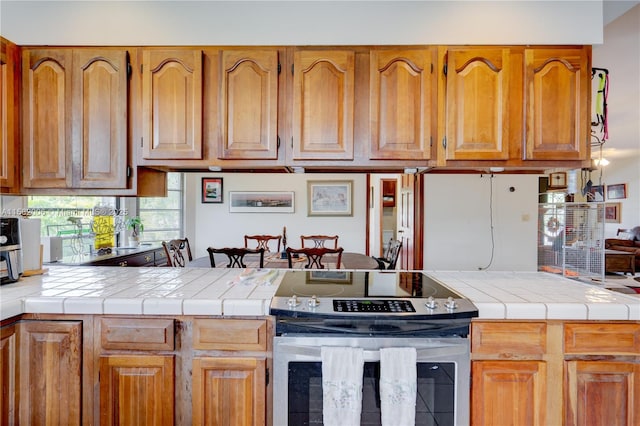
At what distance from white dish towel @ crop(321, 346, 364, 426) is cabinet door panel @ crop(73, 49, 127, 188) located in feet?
4.52

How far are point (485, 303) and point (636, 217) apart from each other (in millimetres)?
9397

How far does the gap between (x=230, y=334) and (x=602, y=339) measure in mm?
1503

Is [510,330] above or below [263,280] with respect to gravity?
below

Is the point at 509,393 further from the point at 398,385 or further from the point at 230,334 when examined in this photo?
the point at 230,334

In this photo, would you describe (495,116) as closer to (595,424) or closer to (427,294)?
(427,294)

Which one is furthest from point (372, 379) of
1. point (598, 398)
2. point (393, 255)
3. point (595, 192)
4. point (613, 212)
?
point (613, 212)

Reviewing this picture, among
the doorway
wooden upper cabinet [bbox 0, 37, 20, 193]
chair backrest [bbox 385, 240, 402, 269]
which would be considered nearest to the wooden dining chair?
chair backrest [bbox 385, 240, 402, 269]

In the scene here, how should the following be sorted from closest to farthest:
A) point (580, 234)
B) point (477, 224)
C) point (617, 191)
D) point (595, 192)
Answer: point (580, 234), point (595, 192), point (477, 224), point (617, 191)

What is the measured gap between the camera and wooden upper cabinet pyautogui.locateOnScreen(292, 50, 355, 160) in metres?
1.68

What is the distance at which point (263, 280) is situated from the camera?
1.72 metres

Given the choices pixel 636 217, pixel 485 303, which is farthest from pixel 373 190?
pixel 636 217

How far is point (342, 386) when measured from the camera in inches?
49.4

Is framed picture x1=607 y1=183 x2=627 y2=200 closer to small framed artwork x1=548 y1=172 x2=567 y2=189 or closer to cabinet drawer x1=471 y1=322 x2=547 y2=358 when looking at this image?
small framed artwork x1=548 y1=172 x2=567 y2=189

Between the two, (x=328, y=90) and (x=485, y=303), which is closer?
(x=485, y=303)
